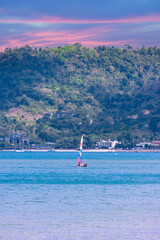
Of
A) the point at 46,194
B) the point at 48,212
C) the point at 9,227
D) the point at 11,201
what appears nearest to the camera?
the point at 9,227

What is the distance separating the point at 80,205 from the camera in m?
45.2

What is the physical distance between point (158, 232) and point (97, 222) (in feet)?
18.0

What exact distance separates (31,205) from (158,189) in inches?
871

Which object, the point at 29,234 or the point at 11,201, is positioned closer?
the point at 29,234

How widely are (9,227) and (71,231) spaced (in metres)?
4.36

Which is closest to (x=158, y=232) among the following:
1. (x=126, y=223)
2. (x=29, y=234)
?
(x=126, y=223)

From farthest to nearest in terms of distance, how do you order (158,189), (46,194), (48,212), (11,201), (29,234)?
1. (158,189)
2. (46,194)
3. (11,201)
4. (48,212)
5. (29,234)

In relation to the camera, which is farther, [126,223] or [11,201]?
[11,201]

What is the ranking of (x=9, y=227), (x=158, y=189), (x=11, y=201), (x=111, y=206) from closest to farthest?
(x=9, y=227), (x=111, y=206), (x=11, y=201), (x=158, y=189)

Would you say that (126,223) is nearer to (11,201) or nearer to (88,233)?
(88,233)

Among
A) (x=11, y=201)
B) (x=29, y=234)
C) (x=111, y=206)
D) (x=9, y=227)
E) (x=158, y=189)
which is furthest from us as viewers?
(x=158, y=189)

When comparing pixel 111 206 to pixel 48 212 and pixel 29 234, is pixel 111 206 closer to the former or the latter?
pixel 48 212

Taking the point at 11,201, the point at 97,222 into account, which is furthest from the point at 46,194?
the point at 97,222

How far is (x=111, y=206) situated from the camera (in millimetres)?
44281
